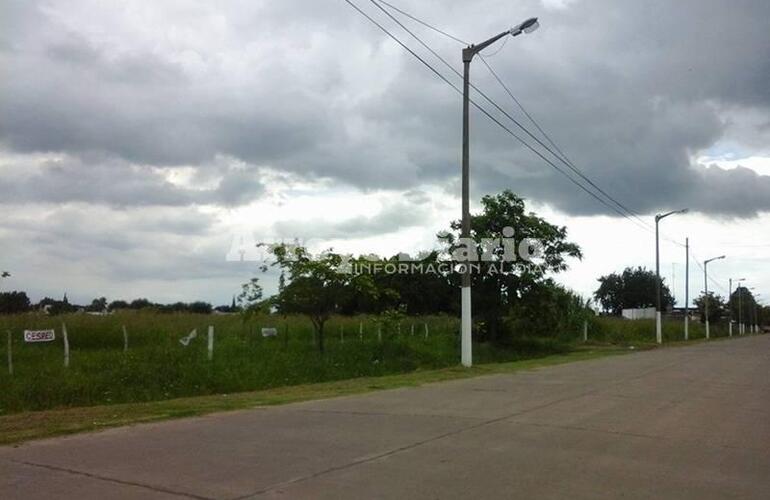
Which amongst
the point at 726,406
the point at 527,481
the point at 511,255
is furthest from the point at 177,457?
the point at 511,255

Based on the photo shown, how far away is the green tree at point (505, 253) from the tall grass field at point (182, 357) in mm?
2309

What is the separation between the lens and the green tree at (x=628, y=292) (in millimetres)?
125125

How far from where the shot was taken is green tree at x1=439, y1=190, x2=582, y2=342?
118ft

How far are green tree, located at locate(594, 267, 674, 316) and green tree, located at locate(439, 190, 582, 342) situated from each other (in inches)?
3656

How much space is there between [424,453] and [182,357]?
12486 mm

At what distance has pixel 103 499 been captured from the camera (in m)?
6.75

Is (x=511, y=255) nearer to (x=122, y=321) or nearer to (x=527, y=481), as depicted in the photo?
(x=122, y=321)

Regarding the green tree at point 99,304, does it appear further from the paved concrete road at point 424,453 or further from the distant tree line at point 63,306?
the paved concrete road at point 424,453

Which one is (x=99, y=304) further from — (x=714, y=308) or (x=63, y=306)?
(x=714, y=308)

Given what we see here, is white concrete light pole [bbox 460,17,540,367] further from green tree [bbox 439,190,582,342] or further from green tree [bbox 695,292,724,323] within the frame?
green tree [bbox 695,292,724,323]

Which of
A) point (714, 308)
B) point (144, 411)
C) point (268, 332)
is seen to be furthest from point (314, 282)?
point (714, 308)

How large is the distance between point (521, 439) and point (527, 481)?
8.13ft

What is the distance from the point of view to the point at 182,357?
65.6ft

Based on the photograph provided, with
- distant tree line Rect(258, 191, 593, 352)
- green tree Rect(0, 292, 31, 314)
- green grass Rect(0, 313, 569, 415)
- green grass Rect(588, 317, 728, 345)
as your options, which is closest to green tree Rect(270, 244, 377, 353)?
green grass Rect(0, 313, 569, 415)
